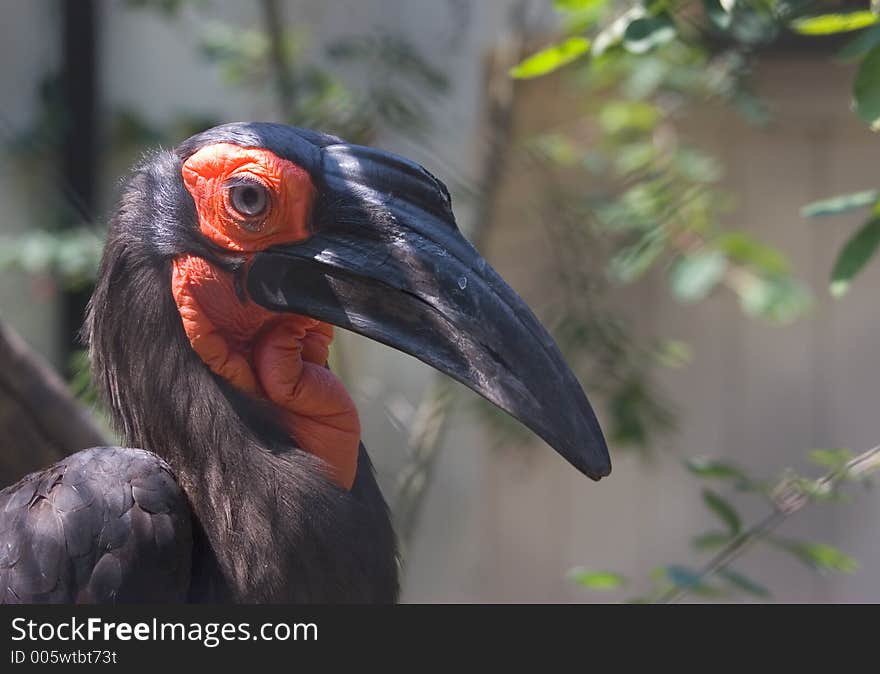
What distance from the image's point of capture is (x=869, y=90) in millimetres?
1467

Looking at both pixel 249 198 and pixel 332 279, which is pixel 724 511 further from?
pixel 249 198

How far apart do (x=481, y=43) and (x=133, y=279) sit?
2.00 m

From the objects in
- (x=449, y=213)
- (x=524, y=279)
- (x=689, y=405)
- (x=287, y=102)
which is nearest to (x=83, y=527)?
(x=449, y=213)

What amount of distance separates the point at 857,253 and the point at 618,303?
6.80ft

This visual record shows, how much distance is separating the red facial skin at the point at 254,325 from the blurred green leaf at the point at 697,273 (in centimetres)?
133

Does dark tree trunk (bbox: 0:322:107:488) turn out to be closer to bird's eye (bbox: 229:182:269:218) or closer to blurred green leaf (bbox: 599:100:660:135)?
bird's eye (bbox: 229:182:269:218)

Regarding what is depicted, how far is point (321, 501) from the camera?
1470mm

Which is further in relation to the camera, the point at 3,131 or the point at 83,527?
the point at 3,131

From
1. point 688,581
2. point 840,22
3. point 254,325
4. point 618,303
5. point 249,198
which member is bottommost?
point 688,581

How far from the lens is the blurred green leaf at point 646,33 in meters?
1.63

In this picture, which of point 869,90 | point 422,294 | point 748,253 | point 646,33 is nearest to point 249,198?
point 422,294

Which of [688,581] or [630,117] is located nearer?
[688,581]

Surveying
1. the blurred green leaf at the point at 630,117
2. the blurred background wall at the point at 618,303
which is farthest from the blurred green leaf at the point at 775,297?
the blurred background wall at the point at 618,303

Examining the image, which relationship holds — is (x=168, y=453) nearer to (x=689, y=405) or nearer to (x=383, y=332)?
(x=383, y=332)
